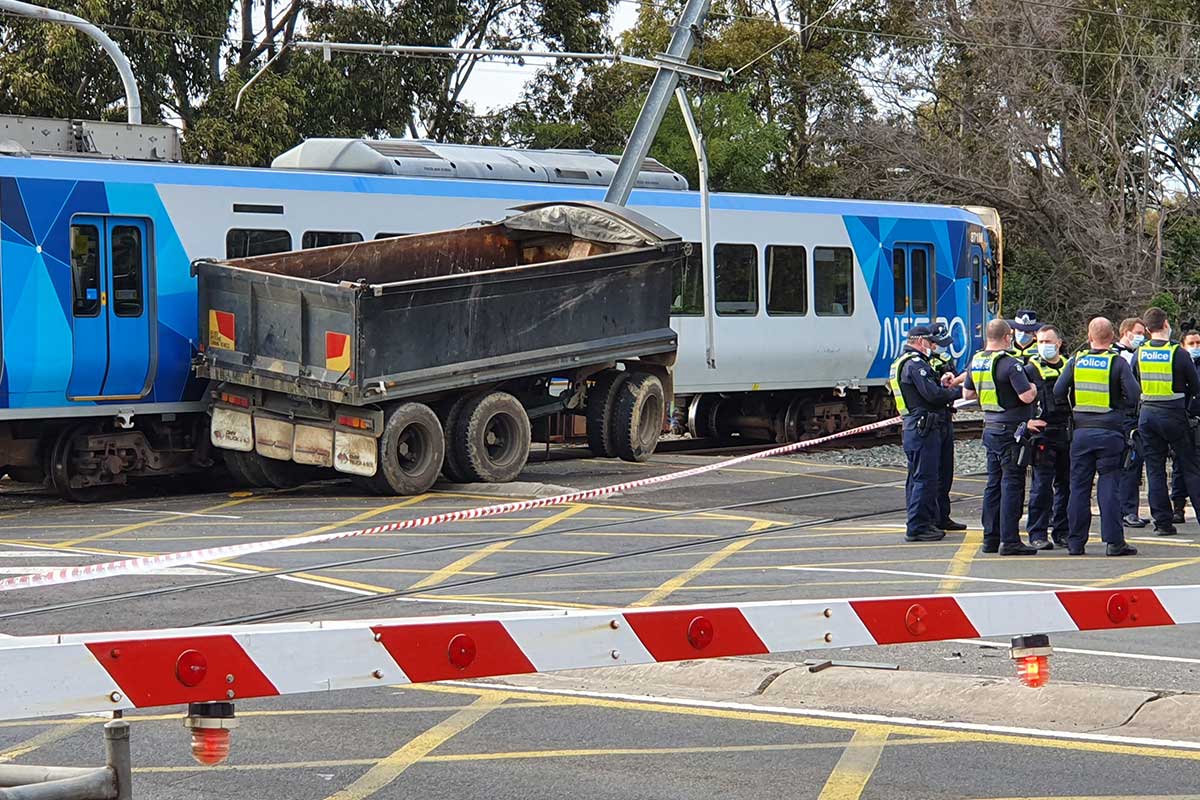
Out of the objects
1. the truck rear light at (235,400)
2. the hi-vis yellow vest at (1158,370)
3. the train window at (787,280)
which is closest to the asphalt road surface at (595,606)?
the truck rear light at (235,400)

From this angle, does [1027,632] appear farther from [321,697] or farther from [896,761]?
[321,697]

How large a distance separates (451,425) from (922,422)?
210 inches

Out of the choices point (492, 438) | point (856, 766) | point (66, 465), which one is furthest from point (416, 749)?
point (66, 465)

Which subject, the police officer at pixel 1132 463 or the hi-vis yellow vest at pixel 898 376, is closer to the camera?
the hi-vis yellow vest at pixel 898 376

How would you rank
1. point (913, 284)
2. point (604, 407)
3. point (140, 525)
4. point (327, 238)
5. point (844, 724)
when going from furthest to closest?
point (913, 284)
point (604, 407)
point (327, 238)
point (140, 525)
point (844, 724)

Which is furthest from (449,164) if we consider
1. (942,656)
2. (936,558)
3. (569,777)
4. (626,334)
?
(569,777)

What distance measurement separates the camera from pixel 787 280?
2164 cm

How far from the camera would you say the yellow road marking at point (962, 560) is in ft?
35.4

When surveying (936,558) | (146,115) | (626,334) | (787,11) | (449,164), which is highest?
(787,11)

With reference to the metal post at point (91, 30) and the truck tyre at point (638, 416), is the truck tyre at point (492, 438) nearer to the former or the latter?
the truck tyre at point (638, 416)

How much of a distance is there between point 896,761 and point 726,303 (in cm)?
1454

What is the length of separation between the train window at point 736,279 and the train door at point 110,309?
23.9 feet

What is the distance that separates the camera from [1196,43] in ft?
112

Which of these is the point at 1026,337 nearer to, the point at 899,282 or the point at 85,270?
the point at 85,270
